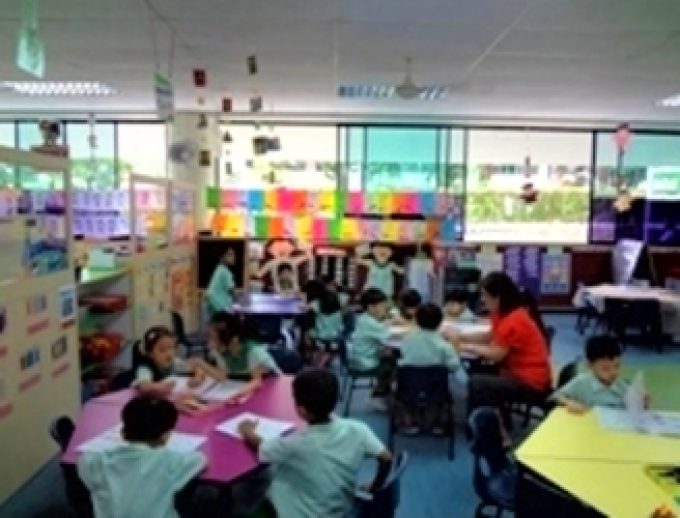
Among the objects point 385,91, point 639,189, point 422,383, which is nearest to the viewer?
point 422,383

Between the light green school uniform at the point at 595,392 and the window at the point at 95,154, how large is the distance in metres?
9.11

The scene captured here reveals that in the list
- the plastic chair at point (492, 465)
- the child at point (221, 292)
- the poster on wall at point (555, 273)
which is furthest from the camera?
the poster on wall at point (555, 273)

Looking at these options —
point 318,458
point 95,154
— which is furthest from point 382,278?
point 318,458

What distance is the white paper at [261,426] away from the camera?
10.00 ft

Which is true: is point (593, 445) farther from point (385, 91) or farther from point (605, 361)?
point (385, 91)

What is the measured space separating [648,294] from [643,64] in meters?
3.27

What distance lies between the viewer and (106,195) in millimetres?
9945

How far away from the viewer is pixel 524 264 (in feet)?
37.0

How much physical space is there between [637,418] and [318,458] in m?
1.72

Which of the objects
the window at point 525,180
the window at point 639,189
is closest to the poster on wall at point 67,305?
the window at point 525,180

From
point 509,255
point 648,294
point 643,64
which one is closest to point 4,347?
point 643,64

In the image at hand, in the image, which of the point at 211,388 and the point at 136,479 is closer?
the point at 136,479

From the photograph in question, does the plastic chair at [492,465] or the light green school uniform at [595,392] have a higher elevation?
the light green school uniform at [595,392]

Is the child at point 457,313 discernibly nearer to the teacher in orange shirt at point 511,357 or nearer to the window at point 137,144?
the teacher in orange shirt at point 511,357
